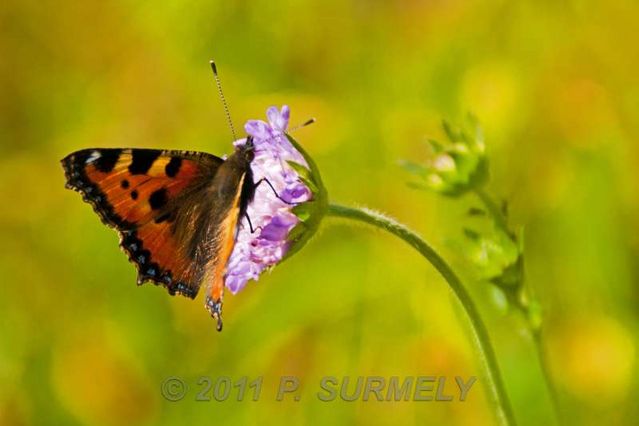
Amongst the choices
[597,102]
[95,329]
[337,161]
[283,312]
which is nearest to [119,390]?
[95,329]

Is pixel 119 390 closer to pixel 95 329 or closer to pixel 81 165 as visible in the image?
pixel 95 329

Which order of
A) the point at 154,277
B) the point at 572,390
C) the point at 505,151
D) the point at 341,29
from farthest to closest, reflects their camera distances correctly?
the point at 341,29, the point at 505,151, the point at 572,390, the point at 154,277

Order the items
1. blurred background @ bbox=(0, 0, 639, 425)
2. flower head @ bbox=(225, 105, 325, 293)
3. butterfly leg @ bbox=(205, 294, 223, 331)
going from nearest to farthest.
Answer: butterfly leg @ bbox=(205, 294, 223, 331) < flower head @ bbox=(225, 105, 325, 293) < blurred background @ bbox=(0, 0, 639, 425)

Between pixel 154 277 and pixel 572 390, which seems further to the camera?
pixel 572 390

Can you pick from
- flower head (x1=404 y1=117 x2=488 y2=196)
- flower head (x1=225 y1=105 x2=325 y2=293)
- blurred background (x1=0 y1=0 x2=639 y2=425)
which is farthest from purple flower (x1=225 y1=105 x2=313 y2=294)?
blurred background (x1=0 y1=0 x2=639 y2=425)

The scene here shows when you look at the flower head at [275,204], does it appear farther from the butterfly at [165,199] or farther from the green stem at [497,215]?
the green stem at [497,215]

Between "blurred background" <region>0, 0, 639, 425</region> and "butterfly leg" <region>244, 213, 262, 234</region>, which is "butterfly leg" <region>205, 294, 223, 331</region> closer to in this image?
"butterfly leg" <region>244, 213, 262, 234</region>
